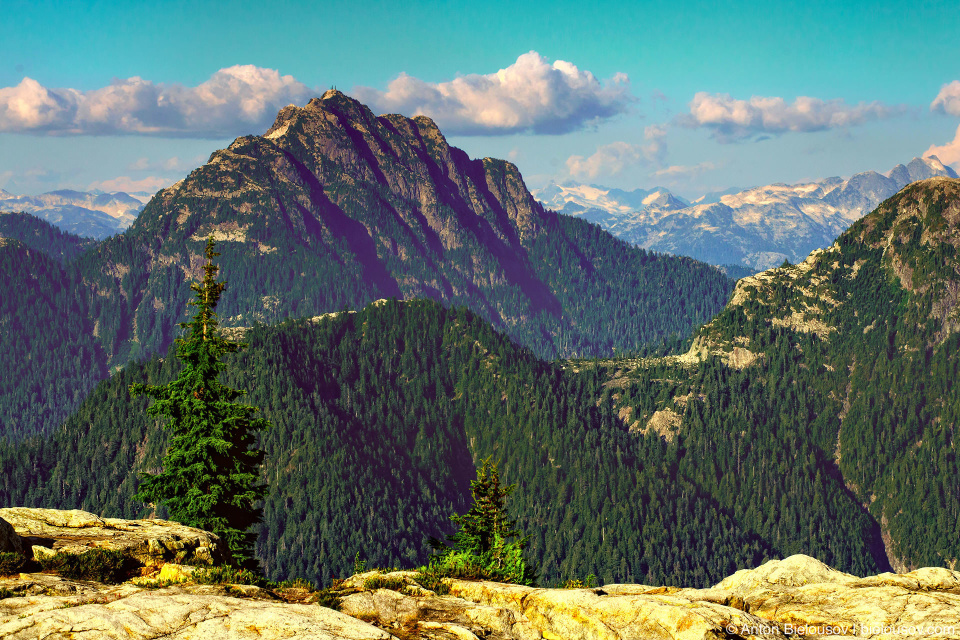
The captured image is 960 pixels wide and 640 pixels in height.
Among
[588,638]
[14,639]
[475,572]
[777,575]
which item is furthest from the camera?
[777,575]

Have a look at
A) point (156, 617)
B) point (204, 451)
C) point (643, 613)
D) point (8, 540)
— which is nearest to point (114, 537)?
point (8, 540)

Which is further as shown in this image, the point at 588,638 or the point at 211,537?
the point at 211,537

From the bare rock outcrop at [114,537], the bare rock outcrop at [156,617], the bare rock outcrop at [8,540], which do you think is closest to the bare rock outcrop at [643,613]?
the bare rock outcrop at [156,617]

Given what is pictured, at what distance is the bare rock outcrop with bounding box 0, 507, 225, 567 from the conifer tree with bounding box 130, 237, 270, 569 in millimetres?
13520

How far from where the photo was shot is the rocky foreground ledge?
29.2 m

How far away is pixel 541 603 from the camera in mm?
34938

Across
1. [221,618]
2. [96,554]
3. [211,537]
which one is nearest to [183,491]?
[211,537]

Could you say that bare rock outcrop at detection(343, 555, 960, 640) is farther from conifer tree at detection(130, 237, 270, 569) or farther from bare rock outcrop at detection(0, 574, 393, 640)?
conifer tree at detection(130, 237, 270, 569)

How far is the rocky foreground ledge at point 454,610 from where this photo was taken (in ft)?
95.7

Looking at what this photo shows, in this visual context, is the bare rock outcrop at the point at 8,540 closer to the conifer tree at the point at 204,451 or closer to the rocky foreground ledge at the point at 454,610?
the rocky foreground ledge at the point at 454,610

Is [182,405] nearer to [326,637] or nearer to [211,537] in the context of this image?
[211,537]

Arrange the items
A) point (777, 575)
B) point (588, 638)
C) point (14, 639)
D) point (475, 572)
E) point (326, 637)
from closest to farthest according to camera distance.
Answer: point (14, 639) < point (326, 637) < point (588, 638) < point (475, 572) < point (777, 575)

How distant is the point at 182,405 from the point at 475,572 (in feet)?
105

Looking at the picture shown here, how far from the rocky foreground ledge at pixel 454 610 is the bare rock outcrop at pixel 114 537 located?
268 millimetres
